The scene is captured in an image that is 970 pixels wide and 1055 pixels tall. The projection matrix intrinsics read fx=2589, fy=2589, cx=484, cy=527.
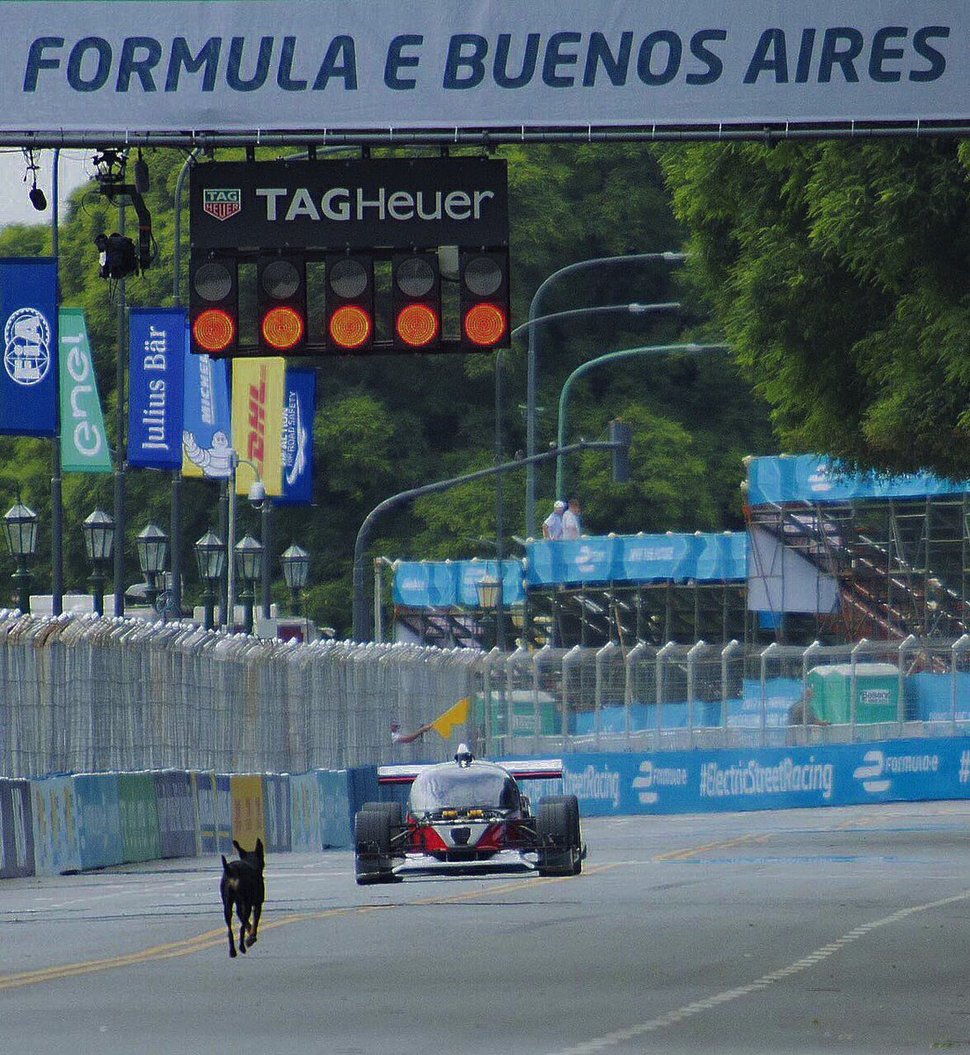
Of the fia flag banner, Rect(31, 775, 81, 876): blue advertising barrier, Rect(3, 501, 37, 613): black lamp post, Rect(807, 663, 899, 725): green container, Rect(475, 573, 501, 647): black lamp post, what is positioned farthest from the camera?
Rect(475, 573, 501, 647): black lamp post

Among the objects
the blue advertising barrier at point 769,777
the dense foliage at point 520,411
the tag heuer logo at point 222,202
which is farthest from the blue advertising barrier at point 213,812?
the dense foliage at point 520,411

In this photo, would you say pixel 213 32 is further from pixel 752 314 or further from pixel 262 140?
pixel 752 314

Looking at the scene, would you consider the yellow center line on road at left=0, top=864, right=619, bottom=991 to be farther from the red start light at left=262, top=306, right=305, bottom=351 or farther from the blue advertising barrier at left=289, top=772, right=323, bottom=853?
the blue advertising barrier at left=289, top=772, right=323, bottom=853

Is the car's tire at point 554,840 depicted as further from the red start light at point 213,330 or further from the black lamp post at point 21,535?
the black lamp post at point 21,535

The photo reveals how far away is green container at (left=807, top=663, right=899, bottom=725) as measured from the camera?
4850cm

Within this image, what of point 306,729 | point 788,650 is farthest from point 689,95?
point 788,650

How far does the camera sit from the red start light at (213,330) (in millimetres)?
16781

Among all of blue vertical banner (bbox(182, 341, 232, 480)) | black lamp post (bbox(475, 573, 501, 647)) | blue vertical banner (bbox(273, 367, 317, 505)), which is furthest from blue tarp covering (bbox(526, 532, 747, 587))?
blue vertical banner (bbox(182, 341, 232, 480))

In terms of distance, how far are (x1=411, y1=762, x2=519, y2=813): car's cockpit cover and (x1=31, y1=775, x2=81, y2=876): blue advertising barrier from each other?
200 inches

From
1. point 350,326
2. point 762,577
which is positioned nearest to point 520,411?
point 762,577

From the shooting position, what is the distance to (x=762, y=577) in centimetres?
6331

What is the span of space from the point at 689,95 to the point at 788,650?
106 ft

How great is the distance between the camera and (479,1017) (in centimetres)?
1333

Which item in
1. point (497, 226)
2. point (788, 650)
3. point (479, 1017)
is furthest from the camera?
point (788, 650)
